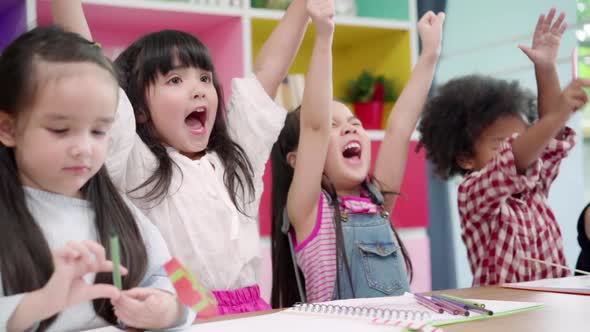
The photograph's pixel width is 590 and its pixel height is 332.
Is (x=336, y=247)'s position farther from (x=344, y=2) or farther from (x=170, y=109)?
(x=344, y=2)

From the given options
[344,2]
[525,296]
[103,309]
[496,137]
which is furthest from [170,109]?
[344,2]

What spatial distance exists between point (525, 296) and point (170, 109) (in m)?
0.77

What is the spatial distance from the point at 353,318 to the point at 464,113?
4.11 feet

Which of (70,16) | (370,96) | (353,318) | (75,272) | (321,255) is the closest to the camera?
(75,272)

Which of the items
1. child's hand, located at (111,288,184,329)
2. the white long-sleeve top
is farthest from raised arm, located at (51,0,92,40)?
child's hand, located at (111,288,184,329)

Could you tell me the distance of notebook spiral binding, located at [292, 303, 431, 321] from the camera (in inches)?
37.4

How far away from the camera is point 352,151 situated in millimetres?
1712

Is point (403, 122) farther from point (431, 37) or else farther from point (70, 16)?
point (70, 16)

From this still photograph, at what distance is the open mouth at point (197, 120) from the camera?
142 centimetres

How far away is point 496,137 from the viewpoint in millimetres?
1973

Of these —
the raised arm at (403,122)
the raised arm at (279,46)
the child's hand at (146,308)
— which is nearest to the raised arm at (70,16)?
the raised arm at (279,46)

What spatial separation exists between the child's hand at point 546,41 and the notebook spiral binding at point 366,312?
976mm

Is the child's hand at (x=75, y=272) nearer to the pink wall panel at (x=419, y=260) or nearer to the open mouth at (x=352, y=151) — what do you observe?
the open mouth at (x=352, y=151)

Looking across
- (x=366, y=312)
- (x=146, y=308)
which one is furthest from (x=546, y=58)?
(x=146, y=308)
